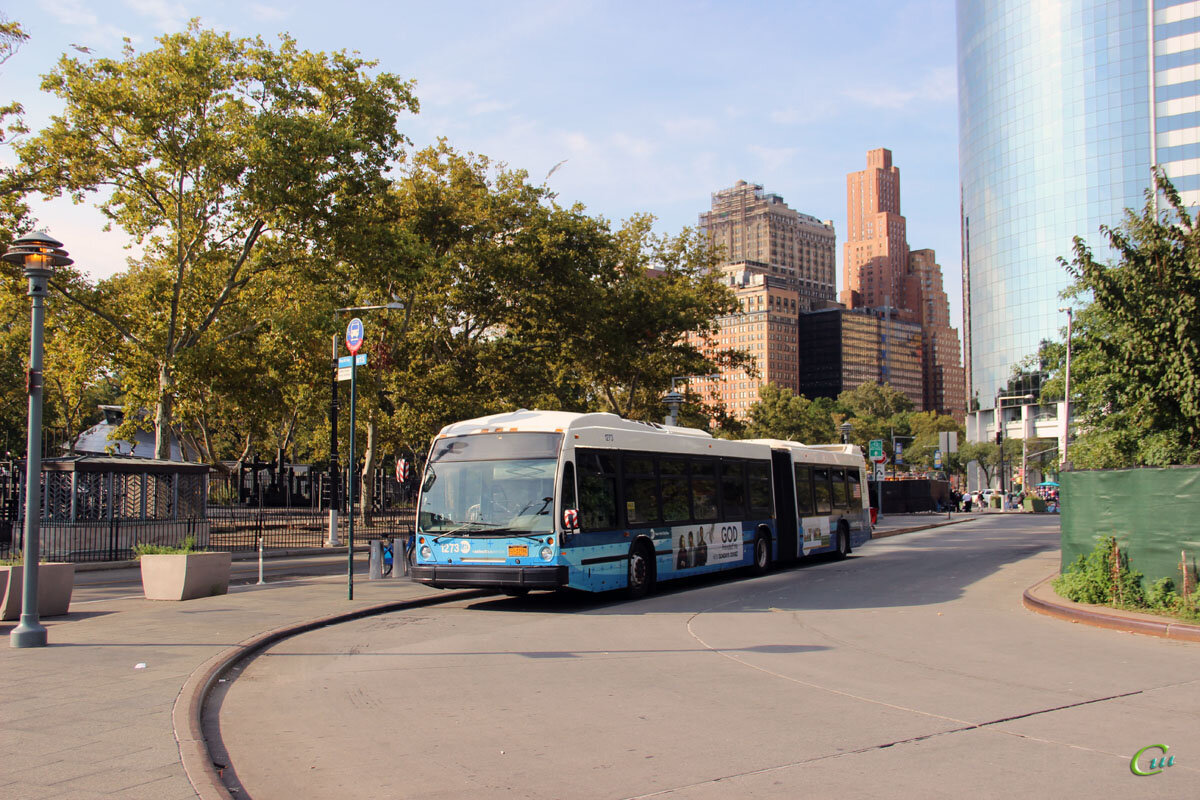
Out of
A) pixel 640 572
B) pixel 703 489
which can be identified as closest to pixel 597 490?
pixel 640 572

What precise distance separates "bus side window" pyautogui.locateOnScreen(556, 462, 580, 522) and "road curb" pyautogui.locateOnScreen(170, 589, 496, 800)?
10.4ft

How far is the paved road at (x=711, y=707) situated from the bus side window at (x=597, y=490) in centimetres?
162

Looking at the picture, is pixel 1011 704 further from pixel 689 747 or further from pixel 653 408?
pixel 653 408

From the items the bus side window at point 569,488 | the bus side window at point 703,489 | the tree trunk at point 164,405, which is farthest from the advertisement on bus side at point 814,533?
the tree trunk at point 164,405

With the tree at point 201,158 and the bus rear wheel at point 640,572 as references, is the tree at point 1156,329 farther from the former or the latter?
the tree at point 201,158

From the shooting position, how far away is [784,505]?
23.9 meters

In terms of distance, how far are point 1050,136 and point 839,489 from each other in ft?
351

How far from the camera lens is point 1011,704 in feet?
28.5

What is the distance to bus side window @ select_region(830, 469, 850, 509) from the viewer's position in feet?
87.3

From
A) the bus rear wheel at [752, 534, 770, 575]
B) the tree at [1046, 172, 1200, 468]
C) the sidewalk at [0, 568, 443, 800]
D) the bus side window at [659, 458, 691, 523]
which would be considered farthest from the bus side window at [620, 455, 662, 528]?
the tree at [1046, 172, 1200, 468]

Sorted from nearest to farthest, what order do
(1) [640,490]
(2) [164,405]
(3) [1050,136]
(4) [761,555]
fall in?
1. (1) [640,490]
2. (4) [761,555]
3. (2) [164,405]
4. (3) [1050,136]

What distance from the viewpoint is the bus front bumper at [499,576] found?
15.0 meters

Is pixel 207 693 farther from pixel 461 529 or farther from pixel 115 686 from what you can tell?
pixel 461 529

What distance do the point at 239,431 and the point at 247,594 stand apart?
5199 cm
